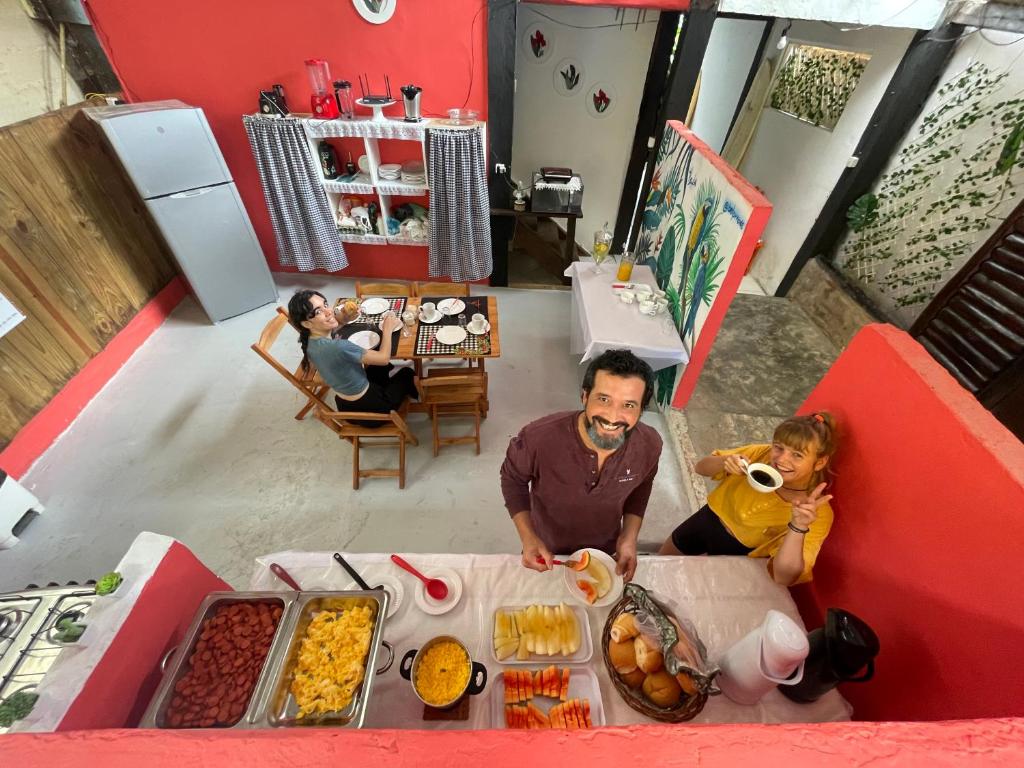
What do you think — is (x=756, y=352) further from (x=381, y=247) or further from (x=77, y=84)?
(x=77, y=84)

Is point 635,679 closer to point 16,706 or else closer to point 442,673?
point 442,673

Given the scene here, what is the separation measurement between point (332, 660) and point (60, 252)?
409 centimetres

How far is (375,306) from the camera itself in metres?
3.16

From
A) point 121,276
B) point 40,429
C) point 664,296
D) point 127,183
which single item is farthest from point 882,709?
point 127,183

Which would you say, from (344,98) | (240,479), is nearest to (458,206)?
(344,98)

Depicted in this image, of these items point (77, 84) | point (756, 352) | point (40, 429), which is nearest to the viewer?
point (40, 429)

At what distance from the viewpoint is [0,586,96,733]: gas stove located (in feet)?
3.33

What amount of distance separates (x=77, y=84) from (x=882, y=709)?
21.7 feet

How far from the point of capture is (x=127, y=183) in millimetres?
3832

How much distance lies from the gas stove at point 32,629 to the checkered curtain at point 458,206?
3.52 meters

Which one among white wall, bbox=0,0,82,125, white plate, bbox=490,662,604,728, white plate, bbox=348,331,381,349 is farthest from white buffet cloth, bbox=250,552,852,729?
white wall, bbox=0,0,82,125

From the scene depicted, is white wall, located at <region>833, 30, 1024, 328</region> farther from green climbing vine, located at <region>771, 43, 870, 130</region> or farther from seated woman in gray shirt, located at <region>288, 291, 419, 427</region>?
seated woman in gray shirt, located at <region>288, 291, 419, 427</region>

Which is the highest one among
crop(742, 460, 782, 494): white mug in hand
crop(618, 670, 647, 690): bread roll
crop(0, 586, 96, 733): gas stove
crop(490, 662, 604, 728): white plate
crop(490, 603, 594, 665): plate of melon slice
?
crop(742, 460, 782, 494): white mug in hand

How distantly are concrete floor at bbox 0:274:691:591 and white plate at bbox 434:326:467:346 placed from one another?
2.79ft
